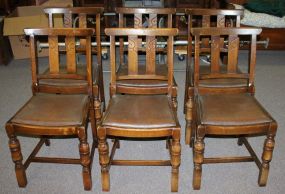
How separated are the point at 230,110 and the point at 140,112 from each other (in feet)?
1.69

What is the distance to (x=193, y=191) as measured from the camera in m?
2.04

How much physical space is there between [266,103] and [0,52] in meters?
3.01

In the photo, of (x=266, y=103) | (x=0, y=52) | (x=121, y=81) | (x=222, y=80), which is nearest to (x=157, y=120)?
(x=121, y=81)

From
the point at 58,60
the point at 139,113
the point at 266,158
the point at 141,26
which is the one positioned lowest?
the point at 266,158

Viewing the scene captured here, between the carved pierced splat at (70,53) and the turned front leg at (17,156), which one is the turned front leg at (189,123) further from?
the turned front leg at (17,156)

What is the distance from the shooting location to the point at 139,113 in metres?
1.93

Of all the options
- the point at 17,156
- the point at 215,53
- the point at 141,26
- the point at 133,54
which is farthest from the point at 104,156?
the point at 141,26

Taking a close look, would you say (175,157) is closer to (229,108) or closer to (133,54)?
(229,108)

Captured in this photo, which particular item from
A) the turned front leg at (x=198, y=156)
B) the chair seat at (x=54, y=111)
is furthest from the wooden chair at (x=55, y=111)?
the turned front leg at (x=198, y=156)

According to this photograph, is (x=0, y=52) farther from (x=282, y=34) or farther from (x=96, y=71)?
(x=282, y=34)

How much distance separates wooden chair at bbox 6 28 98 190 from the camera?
1.87 metres

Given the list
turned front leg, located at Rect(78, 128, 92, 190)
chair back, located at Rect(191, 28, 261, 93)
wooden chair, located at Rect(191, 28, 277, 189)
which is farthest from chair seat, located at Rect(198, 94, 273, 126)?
turned front leg, located at Rect(78, 128, 92, 190)

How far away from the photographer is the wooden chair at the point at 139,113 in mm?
1832

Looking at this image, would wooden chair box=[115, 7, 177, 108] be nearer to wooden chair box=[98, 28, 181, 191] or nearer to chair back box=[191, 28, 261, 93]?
wooden chair box=[98, 28, 181, 191]
